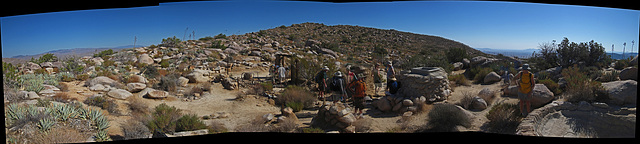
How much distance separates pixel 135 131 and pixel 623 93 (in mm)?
10958

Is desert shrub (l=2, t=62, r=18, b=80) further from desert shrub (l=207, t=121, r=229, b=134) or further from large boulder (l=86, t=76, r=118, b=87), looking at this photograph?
desert shrub (l=207, t=121, r=229, b=134)

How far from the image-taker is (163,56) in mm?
19250

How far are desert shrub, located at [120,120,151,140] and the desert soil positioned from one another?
0.23 metres

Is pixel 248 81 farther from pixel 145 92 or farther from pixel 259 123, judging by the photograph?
pixel 259 123

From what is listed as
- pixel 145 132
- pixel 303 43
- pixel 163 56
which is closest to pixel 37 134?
pixel 145 132

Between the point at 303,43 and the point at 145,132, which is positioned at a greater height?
the point at 303,43

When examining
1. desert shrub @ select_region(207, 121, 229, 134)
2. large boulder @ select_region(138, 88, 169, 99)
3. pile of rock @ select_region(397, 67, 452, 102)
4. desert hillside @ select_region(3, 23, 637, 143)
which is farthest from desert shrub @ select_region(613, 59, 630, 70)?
large boulder @ select_region(138, 88, 169, 99)

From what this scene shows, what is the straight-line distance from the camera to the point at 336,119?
7.18m

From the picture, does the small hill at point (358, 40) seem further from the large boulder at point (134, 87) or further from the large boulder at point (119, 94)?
the large boulder at point (119, 94)

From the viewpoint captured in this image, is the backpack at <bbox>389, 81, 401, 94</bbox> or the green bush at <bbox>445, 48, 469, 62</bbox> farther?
the green bush at <bbox>445, 48, 469, 62</bbox>

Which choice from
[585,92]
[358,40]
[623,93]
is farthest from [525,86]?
[358,40]

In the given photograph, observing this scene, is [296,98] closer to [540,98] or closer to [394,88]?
[394,88]

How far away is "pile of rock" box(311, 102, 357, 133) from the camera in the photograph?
701cm

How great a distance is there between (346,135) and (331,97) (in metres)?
3.89
